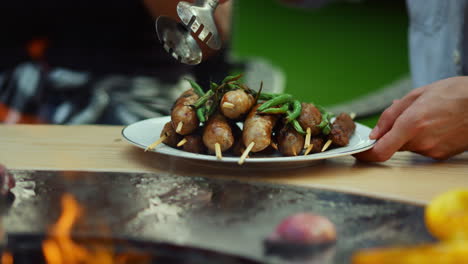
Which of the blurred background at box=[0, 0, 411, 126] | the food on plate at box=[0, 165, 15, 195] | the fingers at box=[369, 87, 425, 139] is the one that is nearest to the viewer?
the food on plate at box=[0, 165, 15, 195]

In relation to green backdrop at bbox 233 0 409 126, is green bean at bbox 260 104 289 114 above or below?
above

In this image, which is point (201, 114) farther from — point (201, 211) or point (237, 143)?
point (201, 211)

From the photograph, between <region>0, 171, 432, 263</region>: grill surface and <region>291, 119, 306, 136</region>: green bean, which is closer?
<region>0, 171, 432, 263</region>: grill surface

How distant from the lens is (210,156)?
3.64 feet

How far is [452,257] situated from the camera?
0.58 meters

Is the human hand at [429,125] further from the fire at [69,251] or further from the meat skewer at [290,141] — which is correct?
the fire at [69,251]

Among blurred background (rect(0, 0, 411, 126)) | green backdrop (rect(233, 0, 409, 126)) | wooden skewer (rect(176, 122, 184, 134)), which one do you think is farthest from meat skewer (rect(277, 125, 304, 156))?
green backdrop (rect(233, 0, 409, 126))

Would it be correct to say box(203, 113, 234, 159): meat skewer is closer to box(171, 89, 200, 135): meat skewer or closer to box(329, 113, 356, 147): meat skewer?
box(171, 89, 200, 135): meat skewer

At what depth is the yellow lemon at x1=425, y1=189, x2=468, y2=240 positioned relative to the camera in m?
0.67

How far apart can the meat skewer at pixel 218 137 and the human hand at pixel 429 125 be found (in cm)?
35

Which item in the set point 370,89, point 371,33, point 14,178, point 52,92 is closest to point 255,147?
point 14,178

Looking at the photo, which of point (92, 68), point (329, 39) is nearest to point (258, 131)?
point (92, 68)

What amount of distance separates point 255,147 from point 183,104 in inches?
7.8

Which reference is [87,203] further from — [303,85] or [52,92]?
[303,85]
